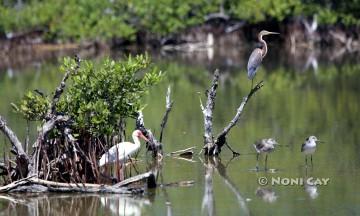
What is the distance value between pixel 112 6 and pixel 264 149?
31987mm

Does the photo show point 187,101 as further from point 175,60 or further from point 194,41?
point 194,41

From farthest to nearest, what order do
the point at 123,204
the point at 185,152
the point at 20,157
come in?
the point at 185,152 < the point at 20,157 < the point at 123,204

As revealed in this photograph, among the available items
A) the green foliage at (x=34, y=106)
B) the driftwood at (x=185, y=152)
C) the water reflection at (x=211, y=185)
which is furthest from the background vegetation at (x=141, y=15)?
the green foliage at (x=34, y=106)

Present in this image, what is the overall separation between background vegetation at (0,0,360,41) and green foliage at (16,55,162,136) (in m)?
30.7

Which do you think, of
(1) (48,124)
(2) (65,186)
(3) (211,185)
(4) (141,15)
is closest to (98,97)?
(1) (48,124)

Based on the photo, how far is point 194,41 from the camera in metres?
44.2

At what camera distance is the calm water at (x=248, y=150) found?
10.2 m

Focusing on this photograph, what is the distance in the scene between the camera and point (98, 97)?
11500mm

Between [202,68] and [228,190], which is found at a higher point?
[202,68]

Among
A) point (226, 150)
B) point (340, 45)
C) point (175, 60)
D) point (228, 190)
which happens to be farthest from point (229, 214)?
point (340, 45)

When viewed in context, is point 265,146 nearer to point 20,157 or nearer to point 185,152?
point 185,152

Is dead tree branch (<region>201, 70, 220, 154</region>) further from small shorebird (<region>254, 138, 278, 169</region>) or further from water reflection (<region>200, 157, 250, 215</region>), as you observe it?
small shorebird (<region>254, 138, 278, 169</region>)

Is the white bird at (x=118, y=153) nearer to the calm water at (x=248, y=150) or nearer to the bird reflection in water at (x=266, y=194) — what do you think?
the calm water at (x=248, y=150)

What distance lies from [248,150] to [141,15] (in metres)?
30.1
